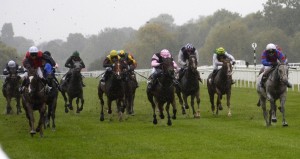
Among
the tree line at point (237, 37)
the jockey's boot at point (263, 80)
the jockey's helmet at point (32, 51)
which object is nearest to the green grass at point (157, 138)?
the jockey's boot at point (263, 80)

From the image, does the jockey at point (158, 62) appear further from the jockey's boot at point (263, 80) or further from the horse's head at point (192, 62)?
the jockey's boot at point (263, 80)

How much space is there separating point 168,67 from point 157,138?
10.1ft

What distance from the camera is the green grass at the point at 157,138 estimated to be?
13.0m

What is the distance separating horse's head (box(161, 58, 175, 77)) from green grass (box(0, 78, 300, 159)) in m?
1.33

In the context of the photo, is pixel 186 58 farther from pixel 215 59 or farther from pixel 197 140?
pixel 197 140

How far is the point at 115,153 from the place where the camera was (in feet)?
43.4

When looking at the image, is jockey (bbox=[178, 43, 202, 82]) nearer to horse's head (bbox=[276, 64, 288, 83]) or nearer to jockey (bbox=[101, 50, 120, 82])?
jockey (bbox=[101, 50, 120, 82])

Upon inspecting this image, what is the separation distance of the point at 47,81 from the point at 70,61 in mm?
7313

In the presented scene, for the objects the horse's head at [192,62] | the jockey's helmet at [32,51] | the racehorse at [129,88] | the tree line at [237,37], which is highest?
the tree line at [237,37]

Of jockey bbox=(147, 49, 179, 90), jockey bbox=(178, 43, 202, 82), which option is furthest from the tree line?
jockey bbox=(147, 49, 179, 90)

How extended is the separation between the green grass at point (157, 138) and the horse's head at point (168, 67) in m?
1.33

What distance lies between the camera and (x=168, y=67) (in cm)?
1825

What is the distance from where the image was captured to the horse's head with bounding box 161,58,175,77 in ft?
Result: 59.8

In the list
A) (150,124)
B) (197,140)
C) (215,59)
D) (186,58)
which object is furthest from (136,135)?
(215,59)
